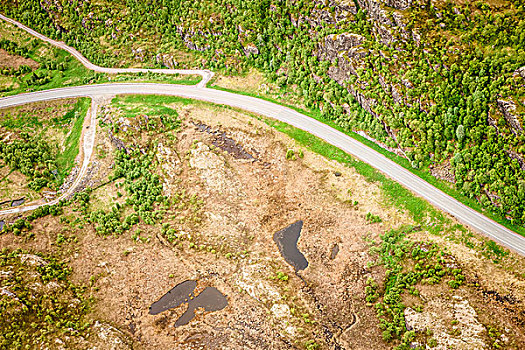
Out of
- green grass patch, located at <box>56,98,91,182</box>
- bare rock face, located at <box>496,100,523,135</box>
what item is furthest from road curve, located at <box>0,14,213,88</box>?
bare rock face, located at <box>496,100,523,135</box>

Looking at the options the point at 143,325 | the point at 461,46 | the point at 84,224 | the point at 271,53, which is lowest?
the point at 143,325

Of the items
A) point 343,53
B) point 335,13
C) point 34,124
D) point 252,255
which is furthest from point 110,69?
point 252,255

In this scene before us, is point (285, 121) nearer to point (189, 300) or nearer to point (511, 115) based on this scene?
point (511, 115)

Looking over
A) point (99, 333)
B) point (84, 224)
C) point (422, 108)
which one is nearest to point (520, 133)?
point (422, 108)

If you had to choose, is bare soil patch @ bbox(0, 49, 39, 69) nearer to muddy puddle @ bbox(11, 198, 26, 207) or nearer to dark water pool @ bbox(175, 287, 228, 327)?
muddy puddle @ bbox(11, 198, 26, 207)

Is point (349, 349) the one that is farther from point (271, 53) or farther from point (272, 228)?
point (271, 53)

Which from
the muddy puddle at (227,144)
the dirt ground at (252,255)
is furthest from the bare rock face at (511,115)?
the muddy puddle at (227,144)
